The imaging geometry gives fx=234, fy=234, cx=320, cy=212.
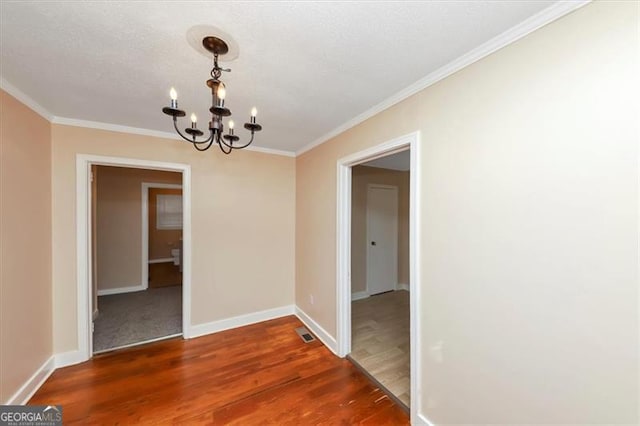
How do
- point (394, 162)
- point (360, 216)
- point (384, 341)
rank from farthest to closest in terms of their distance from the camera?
1. point (360, 216)
2. point (394, 162)
3. point (384, 341)

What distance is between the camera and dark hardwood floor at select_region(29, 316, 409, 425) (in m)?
1.73

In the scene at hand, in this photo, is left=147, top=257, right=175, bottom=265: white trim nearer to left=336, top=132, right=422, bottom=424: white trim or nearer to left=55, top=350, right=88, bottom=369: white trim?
left=55, top=350, right=88, bottom=369: white trim

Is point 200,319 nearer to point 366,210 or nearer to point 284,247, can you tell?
point 284,247

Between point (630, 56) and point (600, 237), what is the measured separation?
0.68 metres

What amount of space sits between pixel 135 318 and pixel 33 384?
139cm

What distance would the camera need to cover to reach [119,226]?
448 centimetres

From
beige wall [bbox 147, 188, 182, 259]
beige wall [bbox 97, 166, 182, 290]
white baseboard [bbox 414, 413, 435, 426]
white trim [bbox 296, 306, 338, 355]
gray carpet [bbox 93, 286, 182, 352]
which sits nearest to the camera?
white baseboard [bbox 414, 413, 435, 426]

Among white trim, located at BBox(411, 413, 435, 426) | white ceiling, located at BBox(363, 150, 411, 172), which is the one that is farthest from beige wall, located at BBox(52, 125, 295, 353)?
white trim, located at BBox(411, 413, 435, 426)

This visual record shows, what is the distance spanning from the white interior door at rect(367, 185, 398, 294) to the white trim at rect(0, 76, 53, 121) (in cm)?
402

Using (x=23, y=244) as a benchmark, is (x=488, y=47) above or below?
above

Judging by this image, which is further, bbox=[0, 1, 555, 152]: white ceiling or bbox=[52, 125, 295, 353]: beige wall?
bbox=[52, 125, 295, 353]: beige wall

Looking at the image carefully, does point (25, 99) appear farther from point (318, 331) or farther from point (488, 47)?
point (318, 331)

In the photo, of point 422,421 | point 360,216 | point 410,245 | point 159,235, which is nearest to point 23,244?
point 410,245

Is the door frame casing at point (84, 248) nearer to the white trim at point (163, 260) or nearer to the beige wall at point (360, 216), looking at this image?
the beige wall at point (360, 216)
